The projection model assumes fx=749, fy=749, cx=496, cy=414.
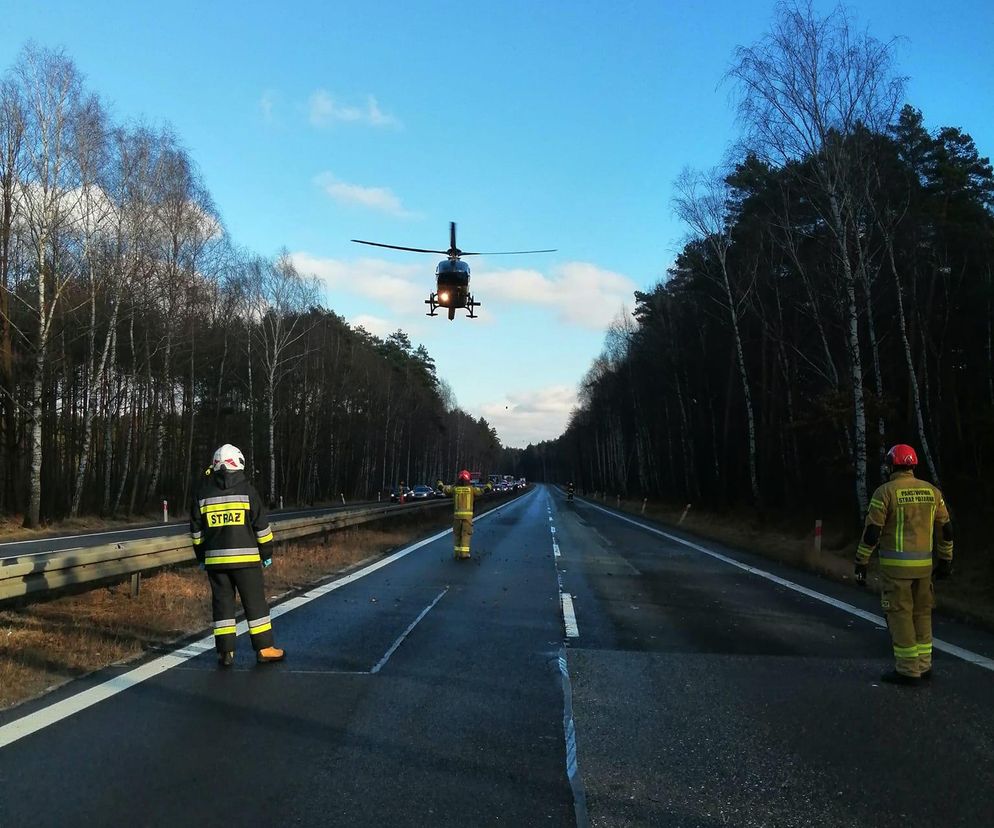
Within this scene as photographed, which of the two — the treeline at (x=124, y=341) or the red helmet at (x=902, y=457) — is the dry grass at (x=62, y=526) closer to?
the treeline at (x=124, y=341)

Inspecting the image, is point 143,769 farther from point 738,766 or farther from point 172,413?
point 172,413

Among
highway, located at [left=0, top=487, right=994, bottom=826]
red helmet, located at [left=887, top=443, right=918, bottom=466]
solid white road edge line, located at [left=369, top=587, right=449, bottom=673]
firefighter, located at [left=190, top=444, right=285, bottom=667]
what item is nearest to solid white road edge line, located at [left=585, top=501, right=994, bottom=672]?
highway, located at [left=0, top=487, right=994, bottom=826]

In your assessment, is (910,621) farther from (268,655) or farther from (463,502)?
(463,502)

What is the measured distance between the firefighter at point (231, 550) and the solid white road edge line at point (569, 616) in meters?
3.20

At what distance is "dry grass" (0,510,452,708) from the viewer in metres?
6.15

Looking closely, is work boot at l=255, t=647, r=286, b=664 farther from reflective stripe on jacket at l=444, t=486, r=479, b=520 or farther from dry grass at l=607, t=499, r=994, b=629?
reflective stripe on jacket at l=444, t=486, r=479, b=520

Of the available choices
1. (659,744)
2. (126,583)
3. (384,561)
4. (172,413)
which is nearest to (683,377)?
(172,413)

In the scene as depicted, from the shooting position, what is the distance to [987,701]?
5.80m

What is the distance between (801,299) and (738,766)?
27657mm

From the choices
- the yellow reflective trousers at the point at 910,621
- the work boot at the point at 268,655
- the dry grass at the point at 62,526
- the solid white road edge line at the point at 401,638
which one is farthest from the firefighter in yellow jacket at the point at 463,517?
the dry grass at the point at 62,526

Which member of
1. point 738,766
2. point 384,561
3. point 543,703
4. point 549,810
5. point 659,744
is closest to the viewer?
point 549,810

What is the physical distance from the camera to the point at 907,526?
648 cm

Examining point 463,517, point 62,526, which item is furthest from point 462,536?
point 62,526

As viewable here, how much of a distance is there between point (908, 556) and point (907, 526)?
0.84ft
